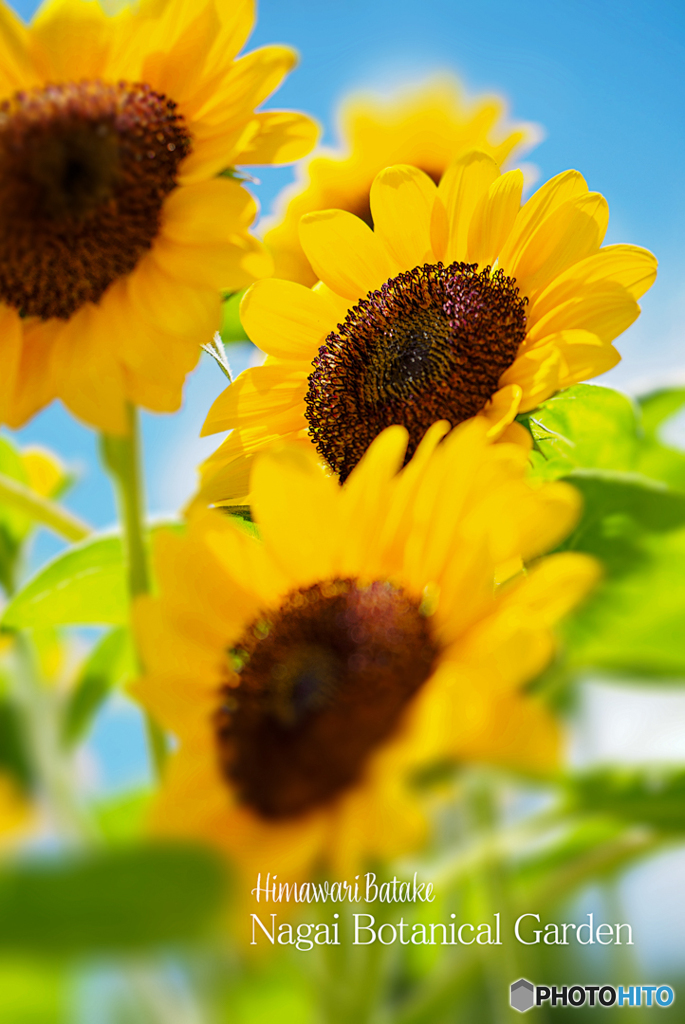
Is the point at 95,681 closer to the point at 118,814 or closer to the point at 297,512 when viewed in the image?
the point at 118,814

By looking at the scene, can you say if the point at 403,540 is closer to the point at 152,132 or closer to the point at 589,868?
the point at 589,868

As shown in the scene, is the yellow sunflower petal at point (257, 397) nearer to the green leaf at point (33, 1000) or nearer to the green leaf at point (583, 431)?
the green leaf at point (583, 431)

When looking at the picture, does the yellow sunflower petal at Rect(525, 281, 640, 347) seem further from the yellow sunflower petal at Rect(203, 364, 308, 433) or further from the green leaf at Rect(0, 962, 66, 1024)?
the green leaf at Rect(0, 962, 66, 1024)

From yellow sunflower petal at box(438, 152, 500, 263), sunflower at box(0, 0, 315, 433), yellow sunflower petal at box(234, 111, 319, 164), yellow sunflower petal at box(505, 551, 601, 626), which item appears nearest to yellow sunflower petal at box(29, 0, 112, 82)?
sunflower at box(0, 0, 315, 433)

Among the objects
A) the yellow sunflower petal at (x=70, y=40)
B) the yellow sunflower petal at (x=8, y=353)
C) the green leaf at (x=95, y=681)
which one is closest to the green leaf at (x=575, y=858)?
the green leaf at (x=95, y=681)

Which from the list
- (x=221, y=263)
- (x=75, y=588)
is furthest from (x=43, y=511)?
(x=221, y=263)

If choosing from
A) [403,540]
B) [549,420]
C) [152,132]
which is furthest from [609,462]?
[152,132]

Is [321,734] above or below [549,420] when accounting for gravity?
below
